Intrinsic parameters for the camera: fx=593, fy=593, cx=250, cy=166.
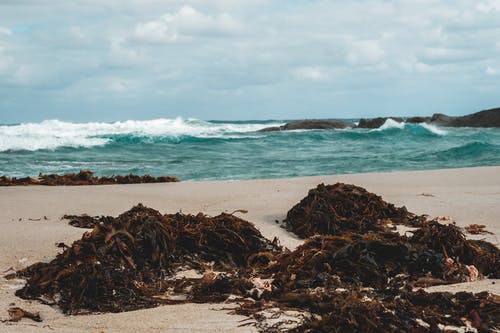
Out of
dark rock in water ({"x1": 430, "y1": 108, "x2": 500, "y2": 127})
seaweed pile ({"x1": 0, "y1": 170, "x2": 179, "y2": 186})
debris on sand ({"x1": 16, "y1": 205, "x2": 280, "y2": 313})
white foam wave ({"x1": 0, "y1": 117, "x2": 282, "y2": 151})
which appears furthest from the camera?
dark rock in water ({"x1": 430, "y1": 108, "x2": 500, "y2": 127})

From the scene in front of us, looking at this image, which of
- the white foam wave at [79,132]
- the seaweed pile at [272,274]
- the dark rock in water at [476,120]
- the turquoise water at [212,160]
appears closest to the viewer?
the seaweed pile at [272,274]

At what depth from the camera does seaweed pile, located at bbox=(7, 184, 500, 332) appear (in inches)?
114

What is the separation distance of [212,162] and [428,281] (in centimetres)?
1238

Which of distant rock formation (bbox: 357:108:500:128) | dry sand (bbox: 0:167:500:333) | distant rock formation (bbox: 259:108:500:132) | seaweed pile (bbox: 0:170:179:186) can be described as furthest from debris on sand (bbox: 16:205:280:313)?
distant rock formation (bbox: 357:108:500:128)

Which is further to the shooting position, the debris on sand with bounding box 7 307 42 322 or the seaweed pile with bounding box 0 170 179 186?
the seaweed pile with bounding box 0 170 179 186

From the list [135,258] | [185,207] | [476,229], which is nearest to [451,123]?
[185,207]

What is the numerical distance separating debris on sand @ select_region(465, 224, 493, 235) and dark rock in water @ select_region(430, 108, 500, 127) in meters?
38.2

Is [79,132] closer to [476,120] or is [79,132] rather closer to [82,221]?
[476,120]

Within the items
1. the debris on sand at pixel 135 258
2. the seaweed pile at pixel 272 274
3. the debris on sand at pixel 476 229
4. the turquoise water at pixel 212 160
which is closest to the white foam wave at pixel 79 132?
the turquoise water at pixel 212 160

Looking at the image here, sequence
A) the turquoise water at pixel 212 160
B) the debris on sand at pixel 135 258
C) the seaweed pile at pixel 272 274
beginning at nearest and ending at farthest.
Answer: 1. the seaweed pile at pixel 272 274
2. the debris on sand at pixel 135 258
3. the turquoise water at pixel 212 160

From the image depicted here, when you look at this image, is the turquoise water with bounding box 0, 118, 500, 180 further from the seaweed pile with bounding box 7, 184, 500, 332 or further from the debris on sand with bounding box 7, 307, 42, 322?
the debris on sand with bounding box 7, 307, 42, 322

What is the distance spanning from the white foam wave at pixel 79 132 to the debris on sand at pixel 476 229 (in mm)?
18519

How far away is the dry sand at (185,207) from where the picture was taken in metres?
3.02

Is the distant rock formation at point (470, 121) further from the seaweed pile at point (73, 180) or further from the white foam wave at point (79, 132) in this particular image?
the seaweed pile at point (73, 180)
